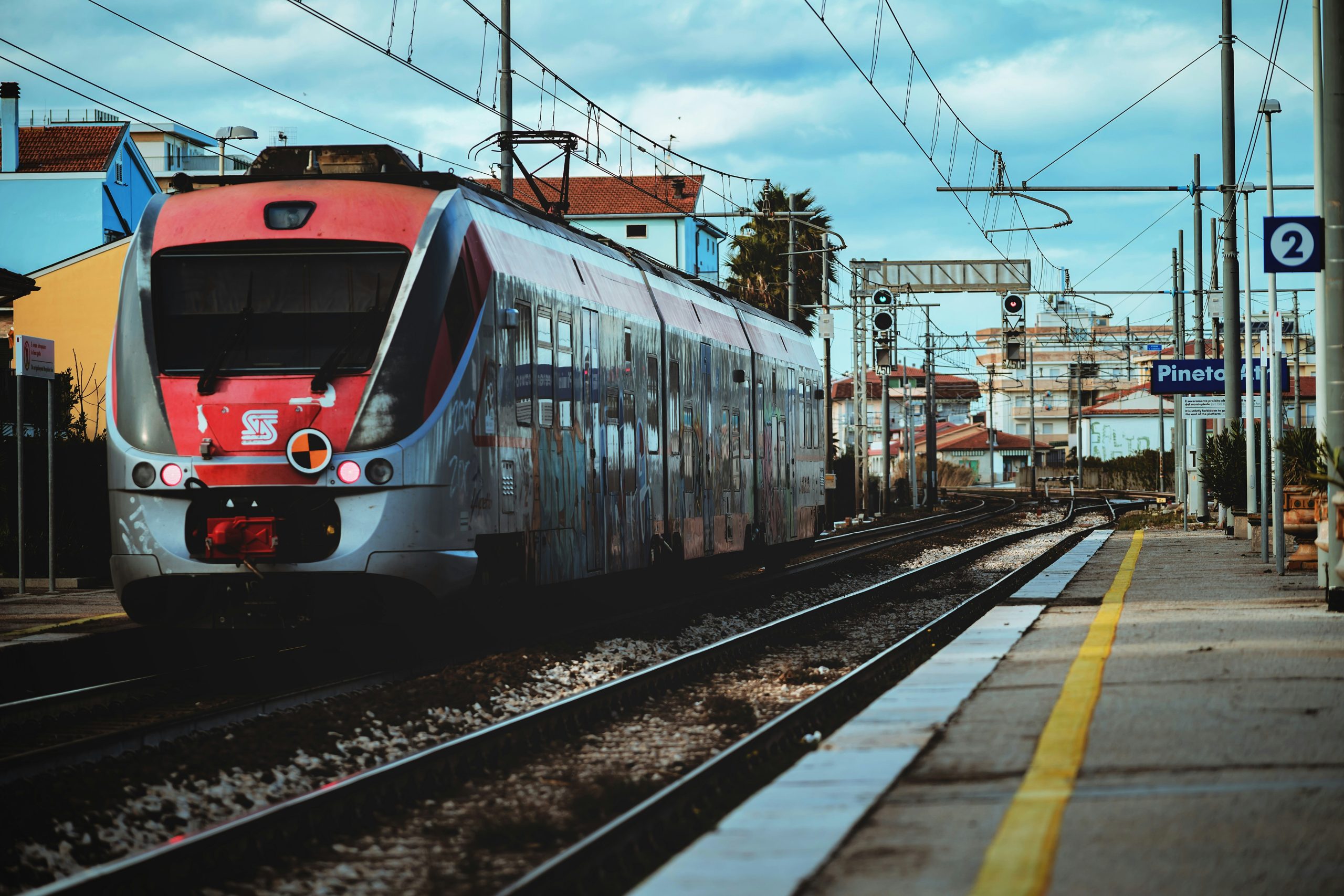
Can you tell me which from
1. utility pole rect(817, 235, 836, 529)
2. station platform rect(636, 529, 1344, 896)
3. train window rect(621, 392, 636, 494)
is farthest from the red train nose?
utility pole rect(817, 235, 836, 529)

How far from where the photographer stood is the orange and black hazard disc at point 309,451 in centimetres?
998

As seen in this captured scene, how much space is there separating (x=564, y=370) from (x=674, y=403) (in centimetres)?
351

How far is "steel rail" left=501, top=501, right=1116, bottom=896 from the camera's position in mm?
5203

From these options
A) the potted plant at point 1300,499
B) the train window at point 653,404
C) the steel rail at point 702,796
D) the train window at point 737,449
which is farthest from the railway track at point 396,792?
the train window at point 737,449

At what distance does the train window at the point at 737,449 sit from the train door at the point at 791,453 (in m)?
2.85

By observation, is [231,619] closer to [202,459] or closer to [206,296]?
[202,459]

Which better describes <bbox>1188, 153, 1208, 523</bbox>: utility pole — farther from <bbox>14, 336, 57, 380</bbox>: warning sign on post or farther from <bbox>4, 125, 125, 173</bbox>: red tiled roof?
<bbox>4, 125, 125, 173</bbox>: red tiled roof

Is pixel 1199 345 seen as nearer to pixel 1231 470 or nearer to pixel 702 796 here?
pixel 1231 470

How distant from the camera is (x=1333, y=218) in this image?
11.9 meters

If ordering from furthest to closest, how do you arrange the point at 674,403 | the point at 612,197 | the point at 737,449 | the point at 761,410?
the point at 612,197
the point at 761,410
the point at 737,449
the point at 674,403

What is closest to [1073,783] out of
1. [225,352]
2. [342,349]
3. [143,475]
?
[342,349]

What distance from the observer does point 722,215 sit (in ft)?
99.3

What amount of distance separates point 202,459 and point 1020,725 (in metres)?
5.89

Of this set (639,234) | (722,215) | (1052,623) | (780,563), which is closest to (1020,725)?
(1052,623)
